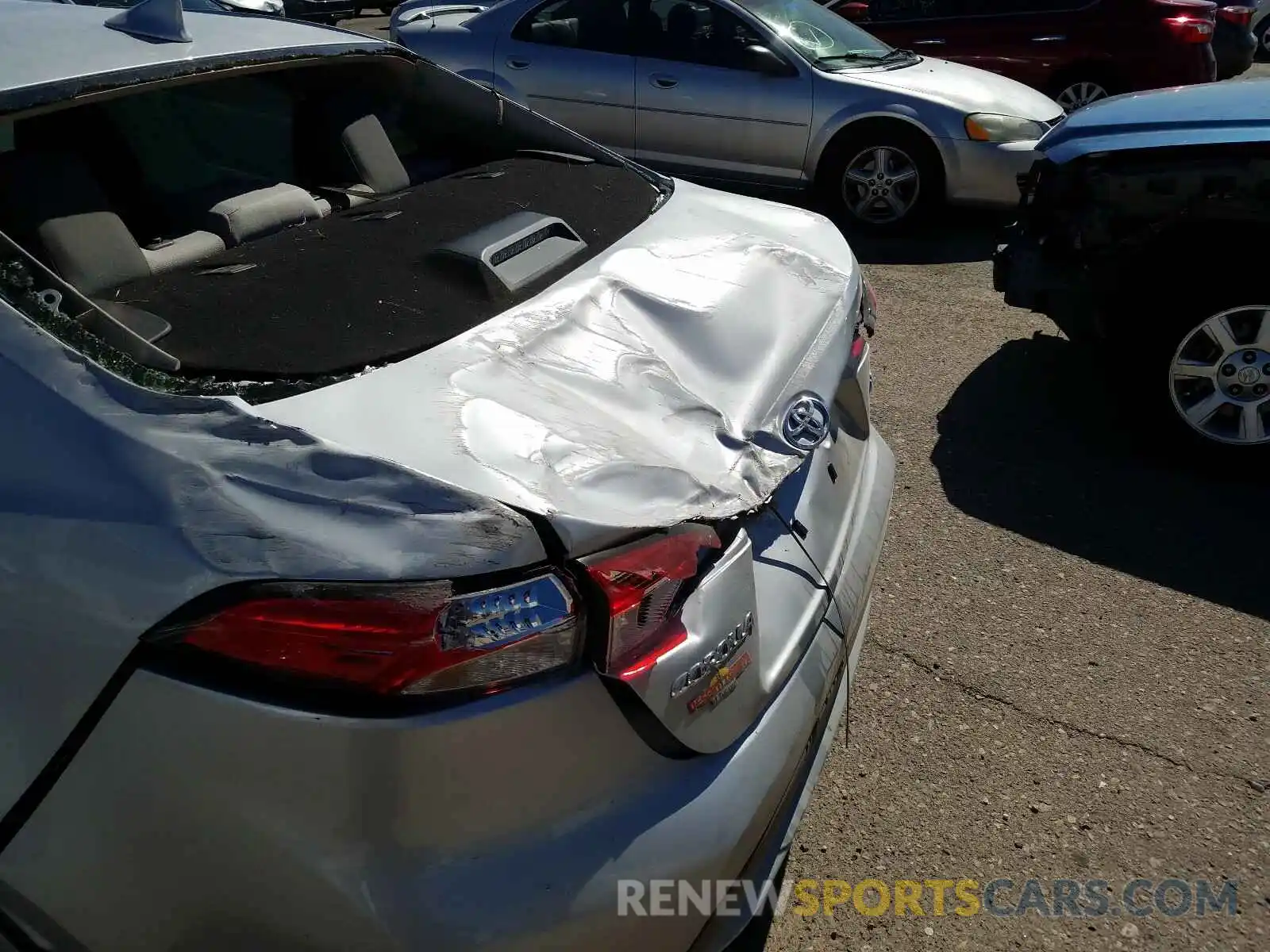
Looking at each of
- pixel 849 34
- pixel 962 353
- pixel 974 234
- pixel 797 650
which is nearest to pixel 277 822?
pixel 797 650

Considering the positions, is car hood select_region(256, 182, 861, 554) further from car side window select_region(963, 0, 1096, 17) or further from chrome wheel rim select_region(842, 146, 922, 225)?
car side window select_region(963, 0, 1096, 17)

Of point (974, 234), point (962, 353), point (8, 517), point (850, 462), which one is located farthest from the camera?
point (974, 234)

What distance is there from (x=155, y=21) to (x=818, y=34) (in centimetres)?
587

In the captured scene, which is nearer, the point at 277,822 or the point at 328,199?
the point at 277,822

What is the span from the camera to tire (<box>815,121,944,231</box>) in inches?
275

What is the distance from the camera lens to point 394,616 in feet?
4.69

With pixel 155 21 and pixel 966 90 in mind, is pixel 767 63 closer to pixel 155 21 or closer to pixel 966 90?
pixel 966 90

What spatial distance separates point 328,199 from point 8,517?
5.87ft

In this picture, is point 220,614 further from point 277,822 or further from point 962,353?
point 962,353

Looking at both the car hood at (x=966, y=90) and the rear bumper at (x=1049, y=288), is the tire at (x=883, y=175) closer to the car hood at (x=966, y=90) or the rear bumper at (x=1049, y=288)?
the car hood at (x=966, y=90)

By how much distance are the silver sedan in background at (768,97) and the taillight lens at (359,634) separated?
625cm

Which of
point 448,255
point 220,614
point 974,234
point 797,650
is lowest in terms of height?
point 974,234

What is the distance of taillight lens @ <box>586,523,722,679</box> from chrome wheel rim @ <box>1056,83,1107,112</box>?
8.45m

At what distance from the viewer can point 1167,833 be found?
254 centimetres
